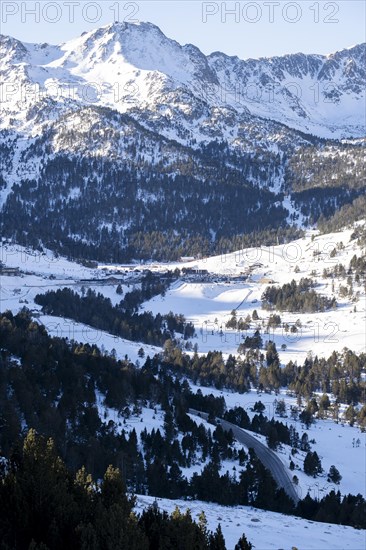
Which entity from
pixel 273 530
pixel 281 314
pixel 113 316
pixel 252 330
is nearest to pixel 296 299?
pixel 281 314

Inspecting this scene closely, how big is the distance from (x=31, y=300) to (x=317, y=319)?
66668 mm

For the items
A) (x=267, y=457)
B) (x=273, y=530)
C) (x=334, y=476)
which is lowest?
(x=334, y=476)

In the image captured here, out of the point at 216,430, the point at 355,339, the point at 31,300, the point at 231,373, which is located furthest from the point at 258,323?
the point at 216,430

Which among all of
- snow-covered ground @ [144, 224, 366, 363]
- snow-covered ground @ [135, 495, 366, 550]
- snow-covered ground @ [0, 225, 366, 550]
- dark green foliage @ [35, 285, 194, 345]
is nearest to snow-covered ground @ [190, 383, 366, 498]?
snow-covered ground @ [0, 225, 366, 550]

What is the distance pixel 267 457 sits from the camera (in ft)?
212

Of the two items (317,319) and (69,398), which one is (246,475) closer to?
(69,398)

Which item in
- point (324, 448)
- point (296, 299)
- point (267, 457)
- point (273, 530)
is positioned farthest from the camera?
point (296, 299)

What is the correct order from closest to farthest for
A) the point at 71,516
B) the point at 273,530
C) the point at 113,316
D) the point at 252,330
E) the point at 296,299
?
the point at 71,516, the point at 273,530, the point at 252,330, the point at 113,316, the point at 296,299

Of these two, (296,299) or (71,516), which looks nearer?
(71,516)

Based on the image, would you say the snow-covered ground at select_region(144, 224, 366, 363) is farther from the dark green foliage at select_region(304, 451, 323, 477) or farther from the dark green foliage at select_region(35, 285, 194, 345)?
the dark green foliage at select_region(304, 451, 323, 477)

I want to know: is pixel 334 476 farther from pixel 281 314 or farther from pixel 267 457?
pixel 281 314

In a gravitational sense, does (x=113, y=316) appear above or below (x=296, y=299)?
below

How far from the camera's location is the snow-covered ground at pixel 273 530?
32062mm

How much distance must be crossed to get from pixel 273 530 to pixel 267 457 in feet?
101
